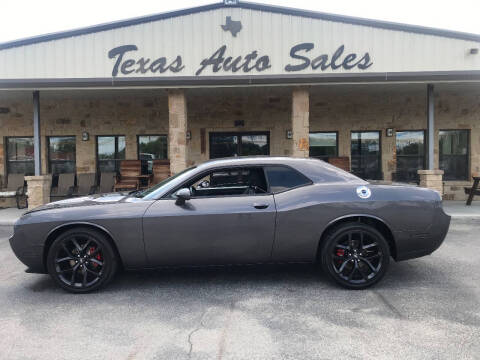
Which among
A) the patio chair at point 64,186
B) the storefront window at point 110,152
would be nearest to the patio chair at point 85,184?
the patio chair at point 64,186

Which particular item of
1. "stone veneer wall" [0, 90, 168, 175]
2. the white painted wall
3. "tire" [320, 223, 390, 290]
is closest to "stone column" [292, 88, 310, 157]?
the white painted wall

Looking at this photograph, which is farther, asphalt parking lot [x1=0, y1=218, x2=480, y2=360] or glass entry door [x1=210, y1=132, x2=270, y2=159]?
glass entry door [x1=210, y1=132, x2=270, y2=159]

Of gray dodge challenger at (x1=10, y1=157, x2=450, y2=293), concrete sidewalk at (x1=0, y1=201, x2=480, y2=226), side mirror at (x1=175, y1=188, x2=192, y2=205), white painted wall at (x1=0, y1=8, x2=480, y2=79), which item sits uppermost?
white painted wall at (x1=0, y1=8, x2=480, y2=79)

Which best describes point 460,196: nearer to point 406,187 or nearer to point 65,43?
point 406,187

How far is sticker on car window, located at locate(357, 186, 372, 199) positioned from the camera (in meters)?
3.71

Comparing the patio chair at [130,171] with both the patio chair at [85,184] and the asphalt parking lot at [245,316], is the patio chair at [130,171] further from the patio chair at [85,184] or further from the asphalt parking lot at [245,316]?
the asphalt parking lot at [245,316]

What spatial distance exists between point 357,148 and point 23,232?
10133 millimetres

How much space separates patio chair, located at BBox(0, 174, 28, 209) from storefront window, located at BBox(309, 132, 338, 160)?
365 inches

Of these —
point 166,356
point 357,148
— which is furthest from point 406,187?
point 357,148

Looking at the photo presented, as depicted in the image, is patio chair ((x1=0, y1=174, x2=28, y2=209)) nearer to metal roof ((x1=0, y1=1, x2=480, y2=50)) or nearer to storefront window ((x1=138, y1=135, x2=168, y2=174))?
storefront window ((x1=138, y1=135, x2=168, y2=174))

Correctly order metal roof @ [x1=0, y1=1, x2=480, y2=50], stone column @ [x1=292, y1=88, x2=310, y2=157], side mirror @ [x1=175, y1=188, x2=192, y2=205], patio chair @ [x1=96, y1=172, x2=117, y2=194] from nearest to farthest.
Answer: side mirror @ [x1=175, y1=188, x2=192, y2=205]
metal roof @ [x1=0, y1=1, x2=480, y2=50]
stone column @ [x1=292, y1=88, x2=310, y2=157]
patio chair @ [x1=96, y1=172, x2=117, y2=194]

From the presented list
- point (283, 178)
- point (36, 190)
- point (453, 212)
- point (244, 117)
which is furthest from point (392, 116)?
point (36, 190)

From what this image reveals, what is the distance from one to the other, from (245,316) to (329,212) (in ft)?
4.61

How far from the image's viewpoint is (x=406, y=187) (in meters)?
3.87
